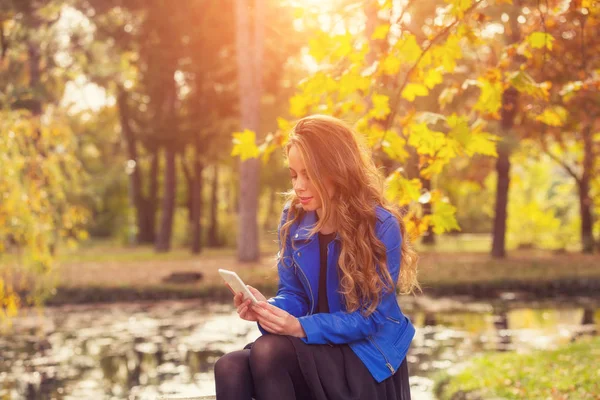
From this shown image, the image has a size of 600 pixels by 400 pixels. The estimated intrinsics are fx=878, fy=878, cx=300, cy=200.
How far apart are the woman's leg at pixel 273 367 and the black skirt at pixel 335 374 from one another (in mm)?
46

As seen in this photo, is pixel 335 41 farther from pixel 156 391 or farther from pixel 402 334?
pixel 156 391

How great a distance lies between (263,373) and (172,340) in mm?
9025

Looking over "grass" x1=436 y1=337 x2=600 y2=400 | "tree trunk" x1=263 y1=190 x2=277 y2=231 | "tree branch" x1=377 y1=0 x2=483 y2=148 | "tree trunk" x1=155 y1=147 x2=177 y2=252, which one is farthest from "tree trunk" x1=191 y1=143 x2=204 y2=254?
"tree branch" x1=377 y1=0 x2=483 y2=148

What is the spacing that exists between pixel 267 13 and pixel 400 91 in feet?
65.3

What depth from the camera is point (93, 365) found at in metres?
10.3

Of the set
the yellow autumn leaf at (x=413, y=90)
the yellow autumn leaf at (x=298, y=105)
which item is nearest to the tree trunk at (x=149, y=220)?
the yellow autumn leaf at (x=298, y=105)

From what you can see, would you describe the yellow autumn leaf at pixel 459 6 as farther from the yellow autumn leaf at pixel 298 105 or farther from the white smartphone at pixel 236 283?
the white smartphone at pixel 236 283

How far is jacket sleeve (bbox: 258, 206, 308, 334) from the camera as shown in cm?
→ 370

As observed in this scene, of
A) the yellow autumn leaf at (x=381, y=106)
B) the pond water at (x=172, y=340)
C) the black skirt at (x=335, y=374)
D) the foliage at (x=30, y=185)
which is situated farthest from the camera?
the pond water at (x=172, y=340)

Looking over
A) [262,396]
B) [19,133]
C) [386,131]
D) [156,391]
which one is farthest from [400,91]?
[19,133]

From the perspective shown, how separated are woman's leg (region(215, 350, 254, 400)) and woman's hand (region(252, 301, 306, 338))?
19cm

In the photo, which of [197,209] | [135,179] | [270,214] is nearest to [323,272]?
[197,209]

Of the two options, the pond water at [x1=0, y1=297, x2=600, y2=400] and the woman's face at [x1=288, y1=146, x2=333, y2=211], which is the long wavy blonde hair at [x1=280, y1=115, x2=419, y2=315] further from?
the pond water at [x1=0, y1=297, x2=600, y2=400]

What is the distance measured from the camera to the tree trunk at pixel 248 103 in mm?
20391
